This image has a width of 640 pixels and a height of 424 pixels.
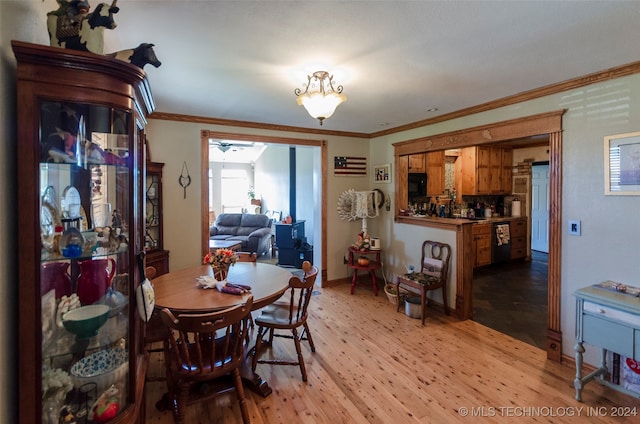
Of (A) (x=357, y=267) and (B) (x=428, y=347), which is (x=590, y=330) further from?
(A) (x=357, y=267)

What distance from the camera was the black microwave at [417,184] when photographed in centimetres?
512

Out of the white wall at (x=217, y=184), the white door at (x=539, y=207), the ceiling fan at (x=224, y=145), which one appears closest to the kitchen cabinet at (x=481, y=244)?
the white door at (x=539, y=207)

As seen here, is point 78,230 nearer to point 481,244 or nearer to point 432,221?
point 432,221

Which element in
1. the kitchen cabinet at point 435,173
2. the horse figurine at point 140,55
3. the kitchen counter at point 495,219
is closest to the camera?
the horse figurine at point 140,55

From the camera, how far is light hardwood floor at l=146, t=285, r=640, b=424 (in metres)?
2.09

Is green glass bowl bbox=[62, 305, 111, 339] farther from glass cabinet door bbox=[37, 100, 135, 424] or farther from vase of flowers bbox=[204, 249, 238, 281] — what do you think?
vase of flowers bbox=[204, 249, 238, 281]

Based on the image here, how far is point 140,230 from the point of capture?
1493 millimetres

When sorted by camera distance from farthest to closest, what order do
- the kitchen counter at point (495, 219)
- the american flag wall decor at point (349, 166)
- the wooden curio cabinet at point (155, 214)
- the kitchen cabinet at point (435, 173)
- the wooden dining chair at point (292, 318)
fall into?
the kitchen counter at point (495, 219) < the kitchen cabinet at point (435, 173) < the american flag wall decor at point (349, 166) < the wooden curio cabinet at point (155, 214) < the wooden dining chair at point (292, 318)

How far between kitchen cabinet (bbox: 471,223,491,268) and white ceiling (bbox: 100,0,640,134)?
3172 mm

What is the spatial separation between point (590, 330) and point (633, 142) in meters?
1.40

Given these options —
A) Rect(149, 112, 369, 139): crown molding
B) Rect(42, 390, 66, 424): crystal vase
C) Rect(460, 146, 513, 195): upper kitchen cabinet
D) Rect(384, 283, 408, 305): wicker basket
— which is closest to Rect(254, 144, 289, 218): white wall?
Rect(149, 112, 369, 139): crown molding

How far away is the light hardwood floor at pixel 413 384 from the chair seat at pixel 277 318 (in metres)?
0.43

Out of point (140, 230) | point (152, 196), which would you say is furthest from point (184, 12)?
point (152, 196)

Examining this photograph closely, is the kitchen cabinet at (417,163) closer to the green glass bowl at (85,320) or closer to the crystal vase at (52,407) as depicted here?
the green glass bowl at (85,320)
